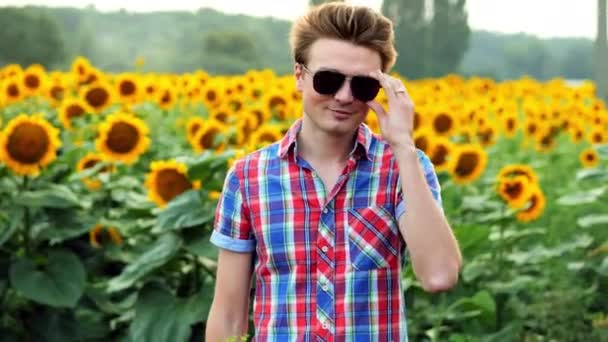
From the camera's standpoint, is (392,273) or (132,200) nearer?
(392,273)

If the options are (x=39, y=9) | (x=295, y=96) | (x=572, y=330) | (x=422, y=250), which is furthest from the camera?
(x=39, y=9)

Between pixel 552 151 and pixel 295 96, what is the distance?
5.26 ft

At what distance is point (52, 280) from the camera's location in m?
4.27

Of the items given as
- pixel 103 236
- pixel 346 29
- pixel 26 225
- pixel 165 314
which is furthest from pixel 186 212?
pixel 346 29

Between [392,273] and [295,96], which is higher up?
[392,273]

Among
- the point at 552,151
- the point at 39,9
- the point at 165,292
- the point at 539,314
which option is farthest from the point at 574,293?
the point at 39,9

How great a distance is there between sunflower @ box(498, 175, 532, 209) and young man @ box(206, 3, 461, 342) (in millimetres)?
2629

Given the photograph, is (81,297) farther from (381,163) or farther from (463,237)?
(381,163)

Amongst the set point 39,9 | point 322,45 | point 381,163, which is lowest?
point 39,9

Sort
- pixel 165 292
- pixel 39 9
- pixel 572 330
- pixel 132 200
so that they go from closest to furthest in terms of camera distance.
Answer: pixel 165 292 → pixel 572 330 → pixel 132 200 → pixel 39 9

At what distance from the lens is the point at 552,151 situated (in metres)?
8.25

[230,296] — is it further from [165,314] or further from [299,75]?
[165,314]

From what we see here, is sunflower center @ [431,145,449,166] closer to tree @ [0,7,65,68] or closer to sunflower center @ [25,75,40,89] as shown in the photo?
sunflower center @ [25,75,40,89]

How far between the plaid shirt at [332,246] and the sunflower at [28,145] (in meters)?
2.15
